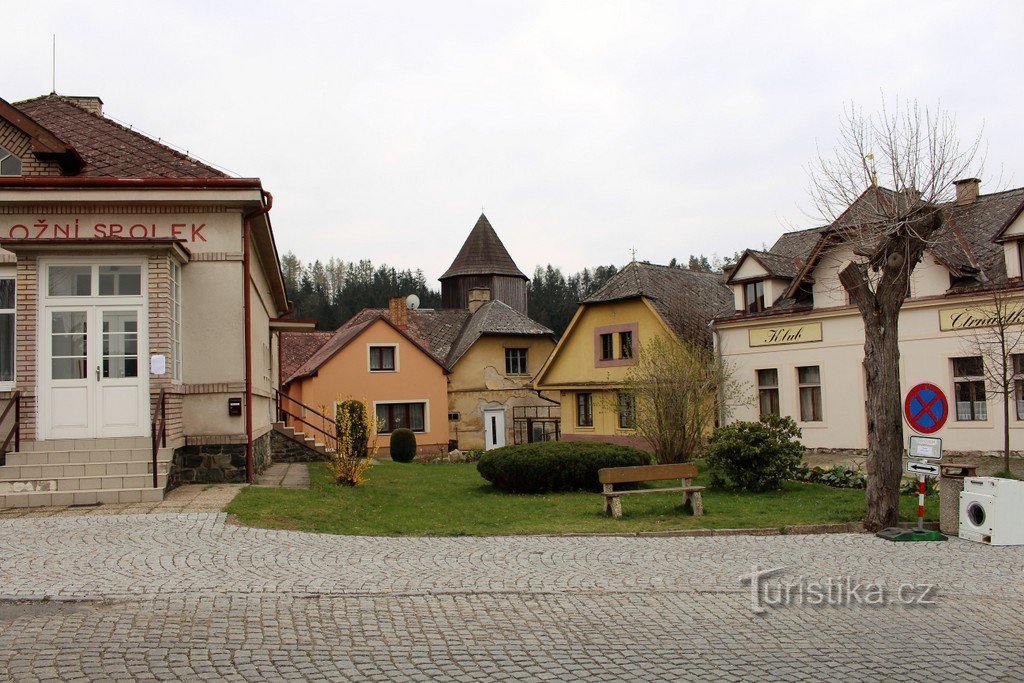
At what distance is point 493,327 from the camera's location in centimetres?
4388

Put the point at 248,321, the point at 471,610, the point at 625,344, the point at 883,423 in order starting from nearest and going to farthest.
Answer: the point at 471,610, the point at 883,423, the point at 248,321, the point at 625,344

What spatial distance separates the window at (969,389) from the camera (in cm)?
2252

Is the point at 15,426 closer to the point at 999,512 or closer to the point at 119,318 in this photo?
the point at 119,318

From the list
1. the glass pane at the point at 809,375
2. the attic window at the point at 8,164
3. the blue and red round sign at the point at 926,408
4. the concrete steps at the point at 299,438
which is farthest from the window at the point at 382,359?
the blue and red round sign at the point at 926,408

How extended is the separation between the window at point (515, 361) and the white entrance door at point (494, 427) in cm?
227

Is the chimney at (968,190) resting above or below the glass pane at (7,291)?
above

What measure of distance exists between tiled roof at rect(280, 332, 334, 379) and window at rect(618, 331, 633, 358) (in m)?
18.0

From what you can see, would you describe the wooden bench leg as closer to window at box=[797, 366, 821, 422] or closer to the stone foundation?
the stone foundation

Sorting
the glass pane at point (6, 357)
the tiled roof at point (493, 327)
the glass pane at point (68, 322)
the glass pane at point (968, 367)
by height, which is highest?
the tiled roof at point (493, 327)

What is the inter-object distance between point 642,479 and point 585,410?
68.0 feet

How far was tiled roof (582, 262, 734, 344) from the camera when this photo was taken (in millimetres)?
30828

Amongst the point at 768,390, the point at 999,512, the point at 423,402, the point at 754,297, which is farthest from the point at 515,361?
the point at 999,512

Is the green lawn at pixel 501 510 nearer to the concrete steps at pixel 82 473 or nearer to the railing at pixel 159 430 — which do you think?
the railing at pixel 159 430

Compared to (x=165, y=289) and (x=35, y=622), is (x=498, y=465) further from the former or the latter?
(x=35, y=622)
